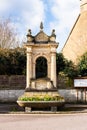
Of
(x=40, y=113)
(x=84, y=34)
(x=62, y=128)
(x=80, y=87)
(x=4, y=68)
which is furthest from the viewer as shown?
(x=84, y=34)

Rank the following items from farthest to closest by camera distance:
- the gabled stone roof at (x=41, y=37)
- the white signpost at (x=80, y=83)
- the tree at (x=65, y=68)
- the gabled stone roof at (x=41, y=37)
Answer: the tree at (x=65, y=68) → the white signpost at (x=80, y=83) → the gabled stone roof at (x=41, y=37) → the gabled stone roof at (x=41, y=37)

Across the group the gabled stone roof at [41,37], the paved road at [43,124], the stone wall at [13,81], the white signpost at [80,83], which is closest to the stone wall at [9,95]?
the stone wall at [13,81]

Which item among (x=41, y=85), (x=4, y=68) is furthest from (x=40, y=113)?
(x=4, y=68)

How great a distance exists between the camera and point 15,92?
32.7 meters

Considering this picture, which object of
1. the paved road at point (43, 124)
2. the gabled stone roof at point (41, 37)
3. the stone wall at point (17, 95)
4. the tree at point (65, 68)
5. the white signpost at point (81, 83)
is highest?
the gabled stone roof at point (41, 37)

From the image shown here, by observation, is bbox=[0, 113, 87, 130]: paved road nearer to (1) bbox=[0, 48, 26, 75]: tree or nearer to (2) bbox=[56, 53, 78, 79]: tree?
(2) bbox=[56, 53, 78, 79]: tree

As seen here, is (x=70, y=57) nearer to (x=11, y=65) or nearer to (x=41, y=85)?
(x=11, y=65)

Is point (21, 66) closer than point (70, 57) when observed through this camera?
Yes

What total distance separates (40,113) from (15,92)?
992 cm

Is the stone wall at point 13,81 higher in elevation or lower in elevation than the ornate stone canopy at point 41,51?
lower

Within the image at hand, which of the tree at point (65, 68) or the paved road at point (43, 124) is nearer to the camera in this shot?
the paved road at point (43, 124)

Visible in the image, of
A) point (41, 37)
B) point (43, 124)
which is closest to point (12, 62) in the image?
point (41, 37)

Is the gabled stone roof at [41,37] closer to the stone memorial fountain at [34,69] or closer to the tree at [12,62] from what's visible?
the stone memorial fountain at [34,69]

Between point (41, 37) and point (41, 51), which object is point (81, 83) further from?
point (41, 37)
